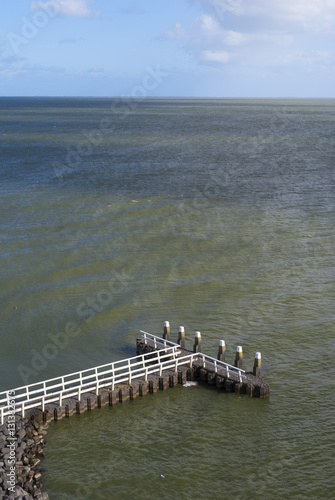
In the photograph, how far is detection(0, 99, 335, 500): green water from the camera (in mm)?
22656

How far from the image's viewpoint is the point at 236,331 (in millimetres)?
34438

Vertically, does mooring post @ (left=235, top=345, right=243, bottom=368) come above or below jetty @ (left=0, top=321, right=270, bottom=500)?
above

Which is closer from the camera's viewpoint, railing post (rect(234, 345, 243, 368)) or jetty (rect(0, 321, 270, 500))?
jetty (rect(0, 321, 270, 500))

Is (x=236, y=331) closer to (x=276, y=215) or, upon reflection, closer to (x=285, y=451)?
(x=285, y=451)

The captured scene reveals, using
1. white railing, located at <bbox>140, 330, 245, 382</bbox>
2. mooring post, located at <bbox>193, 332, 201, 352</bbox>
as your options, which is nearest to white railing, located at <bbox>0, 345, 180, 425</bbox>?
white railing, located at <bbox>140, 330, 245, 382</bbox>

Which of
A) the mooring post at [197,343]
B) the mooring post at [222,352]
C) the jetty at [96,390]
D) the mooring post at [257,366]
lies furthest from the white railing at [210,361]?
the mooring post at [257,366]

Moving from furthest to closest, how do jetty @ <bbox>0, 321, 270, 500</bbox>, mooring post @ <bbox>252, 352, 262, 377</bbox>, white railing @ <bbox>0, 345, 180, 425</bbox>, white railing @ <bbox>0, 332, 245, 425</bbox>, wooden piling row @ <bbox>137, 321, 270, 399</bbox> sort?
mooring post @ <bbox>252, 352, 262, 377</bbox> → wooden piling row @ <bbox>137, 321, 270, 399</bbox> → white railing @ <bbox>0, 332, 245, 425</bbox> → white railing @ <bbox>0, 345, 180, 425</bbox> → jetty @ <bbox>0, 321, 270, 500</bbox>

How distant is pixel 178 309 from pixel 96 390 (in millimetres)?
11659

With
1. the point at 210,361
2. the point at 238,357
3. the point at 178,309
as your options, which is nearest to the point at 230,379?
the point at 238,357

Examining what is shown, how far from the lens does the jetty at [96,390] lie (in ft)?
70.0

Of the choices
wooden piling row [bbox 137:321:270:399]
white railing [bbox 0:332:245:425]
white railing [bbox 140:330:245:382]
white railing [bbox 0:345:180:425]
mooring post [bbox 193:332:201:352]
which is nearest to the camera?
white railing [bbox 0:345:180:425]

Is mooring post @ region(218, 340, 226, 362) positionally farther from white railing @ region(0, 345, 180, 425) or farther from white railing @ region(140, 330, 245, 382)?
white railing @ region(0, 345, 180, 425)

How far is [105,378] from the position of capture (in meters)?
27.4

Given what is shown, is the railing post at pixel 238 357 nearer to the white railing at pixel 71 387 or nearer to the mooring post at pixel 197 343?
the mooring post at pixel 197 343
